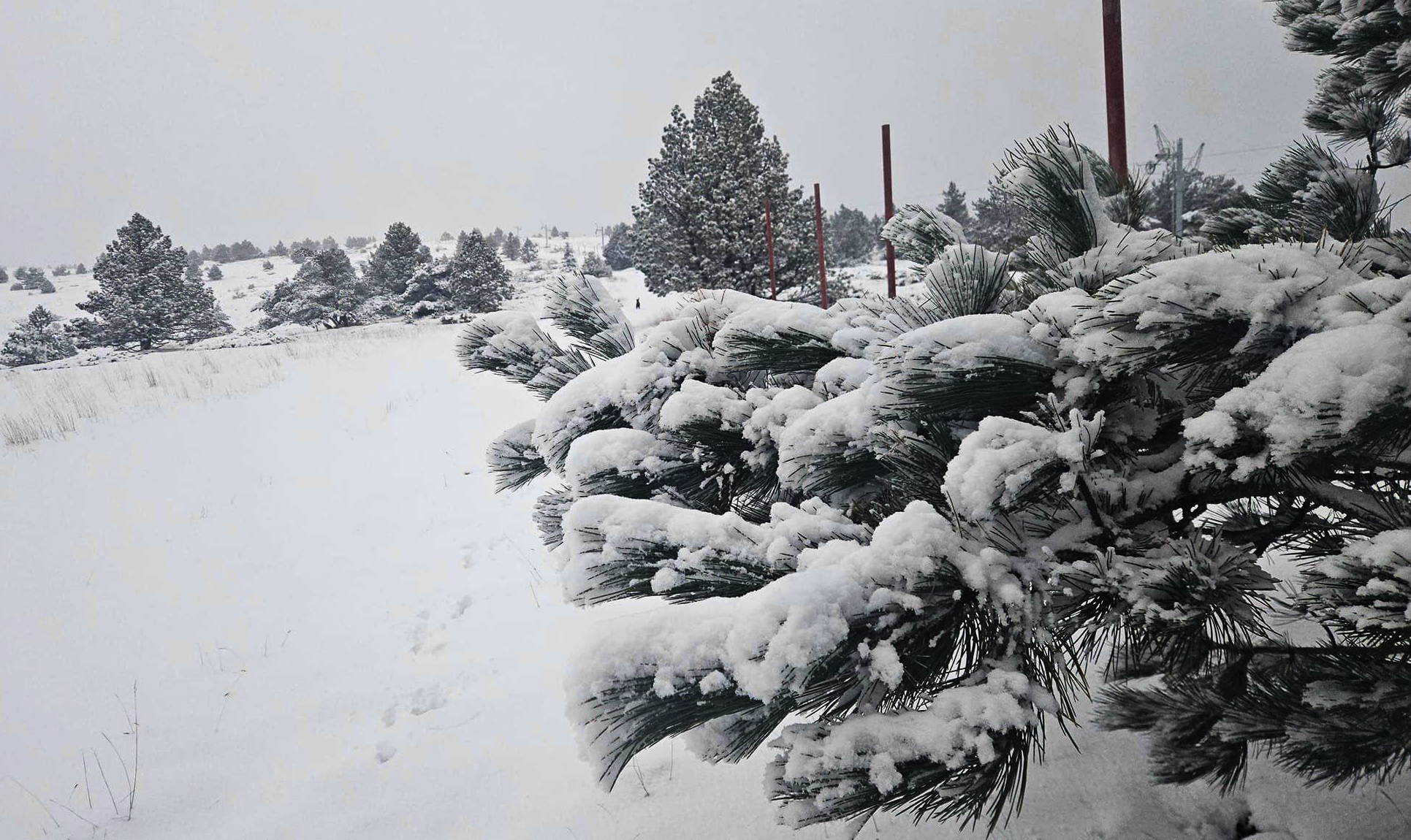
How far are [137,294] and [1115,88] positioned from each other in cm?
4385

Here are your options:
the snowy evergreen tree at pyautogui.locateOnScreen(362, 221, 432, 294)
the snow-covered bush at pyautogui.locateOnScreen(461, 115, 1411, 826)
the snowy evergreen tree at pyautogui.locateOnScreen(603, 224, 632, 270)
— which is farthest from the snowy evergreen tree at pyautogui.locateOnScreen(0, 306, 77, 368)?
the snow-covered bush at pyautogui.locateOnScreen(461, 115, 1411, 826)

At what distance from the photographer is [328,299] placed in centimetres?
3628

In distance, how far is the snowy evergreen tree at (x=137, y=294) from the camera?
32125 millimetres

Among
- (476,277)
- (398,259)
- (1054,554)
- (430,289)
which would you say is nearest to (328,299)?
(398,259)

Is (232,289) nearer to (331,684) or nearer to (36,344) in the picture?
(36,344)

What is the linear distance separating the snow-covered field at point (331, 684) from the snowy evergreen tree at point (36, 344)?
33396mm

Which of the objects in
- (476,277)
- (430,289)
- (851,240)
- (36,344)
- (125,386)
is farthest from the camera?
(851,240)

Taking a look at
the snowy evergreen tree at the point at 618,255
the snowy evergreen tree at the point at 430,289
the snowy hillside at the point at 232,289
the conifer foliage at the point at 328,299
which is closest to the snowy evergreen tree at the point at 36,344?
the snowy hillside at the point at 232,289

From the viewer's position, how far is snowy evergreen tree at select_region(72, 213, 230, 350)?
32125mm

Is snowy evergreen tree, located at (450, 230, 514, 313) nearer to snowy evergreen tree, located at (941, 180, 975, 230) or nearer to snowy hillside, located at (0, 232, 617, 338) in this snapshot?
snowy hillside, located at (0, 232, 617, 338)

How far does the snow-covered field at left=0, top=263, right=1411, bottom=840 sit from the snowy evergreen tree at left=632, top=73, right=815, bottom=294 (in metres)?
12.7

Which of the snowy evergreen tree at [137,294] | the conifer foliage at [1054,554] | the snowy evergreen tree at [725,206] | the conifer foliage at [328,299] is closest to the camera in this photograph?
the conifer foliage at [1054,554]

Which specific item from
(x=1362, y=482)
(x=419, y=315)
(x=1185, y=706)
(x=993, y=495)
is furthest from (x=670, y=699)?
(x=419, y=315)

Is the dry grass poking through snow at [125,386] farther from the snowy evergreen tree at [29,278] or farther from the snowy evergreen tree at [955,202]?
the snowy evergreen tree at [29,278]
